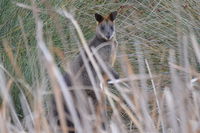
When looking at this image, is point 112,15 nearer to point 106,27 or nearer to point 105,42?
point 106,27

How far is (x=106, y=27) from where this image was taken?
6.20 meters

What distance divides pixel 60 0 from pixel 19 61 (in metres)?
0.78

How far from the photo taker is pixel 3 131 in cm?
300

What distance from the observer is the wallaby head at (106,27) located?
608 cm

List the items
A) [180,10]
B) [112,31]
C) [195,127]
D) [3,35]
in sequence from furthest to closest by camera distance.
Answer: [3,35]
[180,10]
[112,31]
[195,127]

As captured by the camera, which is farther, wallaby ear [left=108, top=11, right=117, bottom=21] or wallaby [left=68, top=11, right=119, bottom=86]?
wallaby ear [left=108, top=11, right=117, bottom=21]

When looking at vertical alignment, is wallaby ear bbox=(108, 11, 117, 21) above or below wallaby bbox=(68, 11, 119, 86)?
above

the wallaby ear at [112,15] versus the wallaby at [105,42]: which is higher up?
the wallaby ear at [112,15]

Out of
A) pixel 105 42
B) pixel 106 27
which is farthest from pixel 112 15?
pixel 105 42

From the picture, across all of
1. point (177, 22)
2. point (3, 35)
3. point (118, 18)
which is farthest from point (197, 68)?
point (3, 35)

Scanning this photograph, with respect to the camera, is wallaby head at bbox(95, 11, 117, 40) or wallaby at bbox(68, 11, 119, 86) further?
wallaby head at bbox(95, 11, 117, 40)

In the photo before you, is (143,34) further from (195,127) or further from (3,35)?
(195,127)

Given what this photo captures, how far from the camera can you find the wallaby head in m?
6.08

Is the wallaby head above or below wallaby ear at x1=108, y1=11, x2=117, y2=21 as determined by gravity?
below
